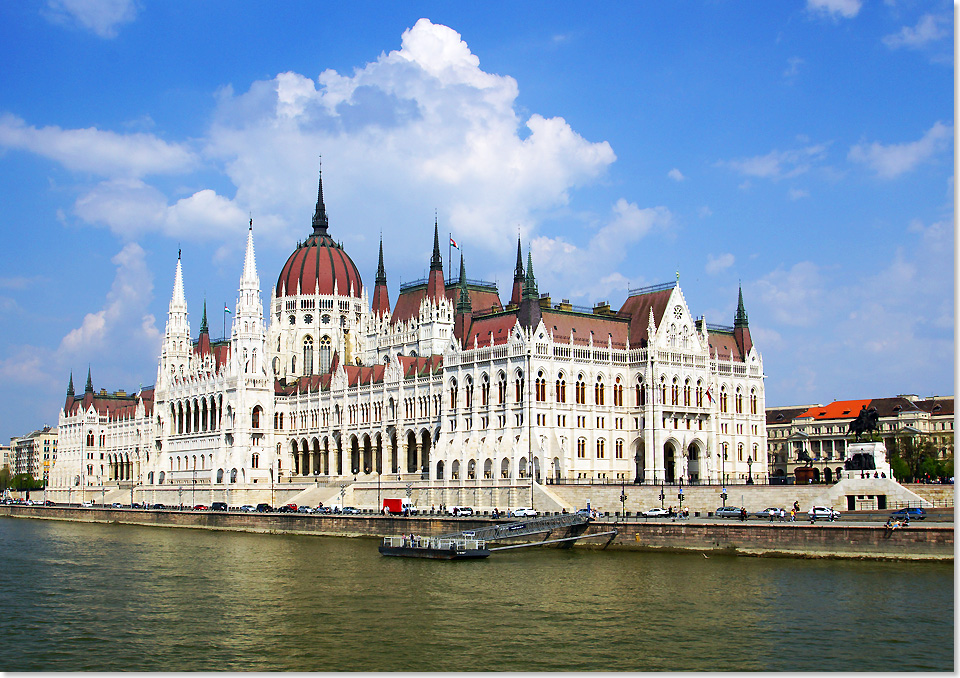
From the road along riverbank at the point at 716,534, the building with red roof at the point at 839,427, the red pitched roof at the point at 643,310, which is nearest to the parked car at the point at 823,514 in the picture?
the road along riverbank at the point at 716,534

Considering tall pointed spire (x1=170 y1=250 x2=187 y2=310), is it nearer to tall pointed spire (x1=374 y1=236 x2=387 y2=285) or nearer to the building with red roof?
tall pointed spire (x1=374 y1=236 x2=387 y2=285)

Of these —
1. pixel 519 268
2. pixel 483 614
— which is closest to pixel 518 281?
pixel 519 268

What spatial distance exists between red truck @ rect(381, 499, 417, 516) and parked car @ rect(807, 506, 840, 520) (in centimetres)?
3441

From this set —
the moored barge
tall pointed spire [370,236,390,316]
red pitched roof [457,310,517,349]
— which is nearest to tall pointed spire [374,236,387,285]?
tall pointed spire [370,236,390,316]

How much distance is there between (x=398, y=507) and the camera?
3782 inches

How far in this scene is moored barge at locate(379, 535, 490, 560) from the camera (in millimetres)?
70250

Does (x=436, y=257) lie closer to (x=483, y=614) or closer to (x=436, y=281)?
(x=436, y=281)

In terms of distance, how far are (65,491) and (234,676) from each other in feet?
486

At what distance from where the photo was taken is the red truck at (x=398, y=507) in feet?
312

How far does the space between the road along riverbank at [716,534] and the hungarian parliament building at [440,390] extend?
1146 centimetres

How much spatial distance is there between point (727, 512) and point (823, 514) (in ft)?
22.7

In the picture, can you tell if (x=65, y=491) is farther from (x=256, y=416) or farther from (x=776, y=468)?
(x=776, y=468)

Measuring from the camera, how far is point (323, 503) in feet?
364

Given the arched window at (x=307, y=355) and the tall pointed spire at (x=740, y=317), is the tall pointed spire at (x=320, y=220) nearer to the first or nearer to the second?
the arched window at (x=307, y=355)
